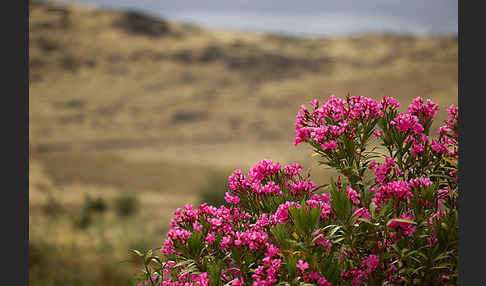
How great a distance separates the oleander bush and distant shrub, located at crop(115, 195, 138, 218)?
14.6m

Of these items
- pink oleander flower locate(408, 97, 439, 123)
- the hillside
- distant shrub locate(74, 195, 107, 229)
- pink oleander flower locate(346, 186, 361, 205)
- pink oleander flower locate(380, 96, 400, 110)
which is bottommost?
distant shrub locate(74, 195, 107, 229)

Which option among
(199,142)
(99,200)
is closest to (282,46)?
(199,142)

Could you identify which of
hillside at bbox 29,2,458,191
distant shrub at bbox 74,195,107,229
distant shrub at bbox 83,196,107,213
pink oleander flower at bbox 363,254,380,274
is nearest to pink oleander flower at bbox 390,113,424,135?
pink oleander flower at bbox 363,254,380,274

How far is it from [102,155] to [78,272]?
86.5 feet

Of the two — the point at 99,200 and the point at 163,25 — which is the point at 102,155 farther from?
the point at 163,25

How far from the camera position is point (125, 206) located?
1667 centimetres

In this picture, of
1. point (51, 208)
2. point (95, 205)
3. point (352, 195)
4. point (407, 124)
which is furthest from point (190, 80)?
point (352, 195)

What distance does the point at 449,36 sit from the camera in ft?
211

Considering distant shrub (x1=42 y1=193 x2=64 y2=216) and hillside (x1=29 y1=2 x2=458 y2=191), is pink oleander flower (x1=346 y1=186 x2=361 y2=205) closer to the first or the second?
distant shrub (x1=42 y1=193 x2=64 y2=216)

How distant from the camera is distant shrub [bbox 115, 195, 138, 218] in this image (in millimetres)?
16547

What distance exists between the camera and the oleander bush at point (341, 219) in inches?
72.2

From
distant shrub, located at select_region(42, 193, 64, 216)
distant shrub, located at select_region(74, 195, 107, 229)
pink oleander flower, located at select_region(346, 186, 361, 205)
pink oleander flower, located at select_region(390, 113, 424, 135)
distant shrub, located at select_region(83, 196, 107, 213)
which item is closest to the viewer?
pink oleander flower, located at select_region(346, 186, 361, 205)

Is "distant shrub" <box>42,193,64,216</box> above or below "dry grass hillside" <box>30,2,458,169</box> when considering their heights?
below

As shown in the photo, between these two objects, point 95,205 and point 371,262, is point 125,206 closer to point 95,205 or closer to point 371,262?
point 95,205
